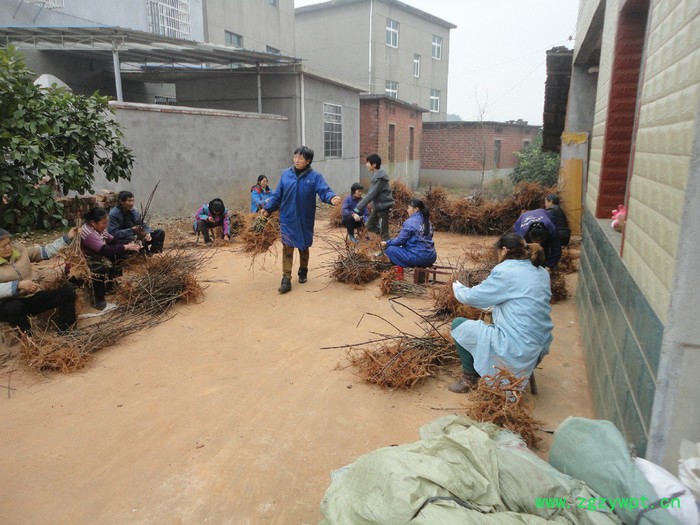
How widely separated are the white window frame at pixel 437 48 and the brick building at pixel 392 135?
10021 millimetres

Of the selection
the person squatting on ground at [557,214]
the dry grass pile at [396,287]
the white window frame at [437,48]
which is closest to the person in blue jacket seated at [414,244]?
the dry grass pile at [396,287]

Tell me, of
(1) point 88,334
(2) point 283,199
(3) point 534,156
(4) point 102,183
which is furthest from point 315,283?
(3) point 534,156

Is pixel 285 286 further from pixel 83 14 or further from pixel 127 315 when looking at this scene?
pixel 83 14

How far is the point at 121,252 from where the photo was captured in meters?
5.21

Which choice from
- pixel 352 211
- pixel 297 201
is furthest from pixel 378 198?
pixel 297 201

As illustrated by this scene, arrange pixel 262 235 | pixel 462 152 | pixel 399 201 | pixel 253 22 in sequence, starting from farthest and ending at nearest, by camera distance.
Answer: pixel 462 152
pixel 253 22
pixel 399 201
pixel 262 235

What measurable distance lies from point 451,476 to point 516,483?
28 centimetres

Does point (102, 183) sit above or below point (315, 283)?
above

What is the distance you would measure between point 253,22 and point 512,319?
19.3m

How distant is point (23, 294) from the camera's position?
4.00m

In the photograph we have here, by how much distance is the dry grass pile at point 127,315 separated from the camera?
12.6ft

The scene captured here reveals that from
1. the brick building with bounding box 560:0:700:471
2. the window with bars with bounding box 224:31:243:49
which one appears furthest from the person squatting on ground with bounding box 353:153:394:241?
the window with bars with bounding box 224:31:243:49

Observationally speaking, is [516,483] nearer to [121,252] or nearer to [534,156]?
[121,252]

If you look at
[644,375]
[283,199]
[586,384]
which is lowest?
[586,384]
